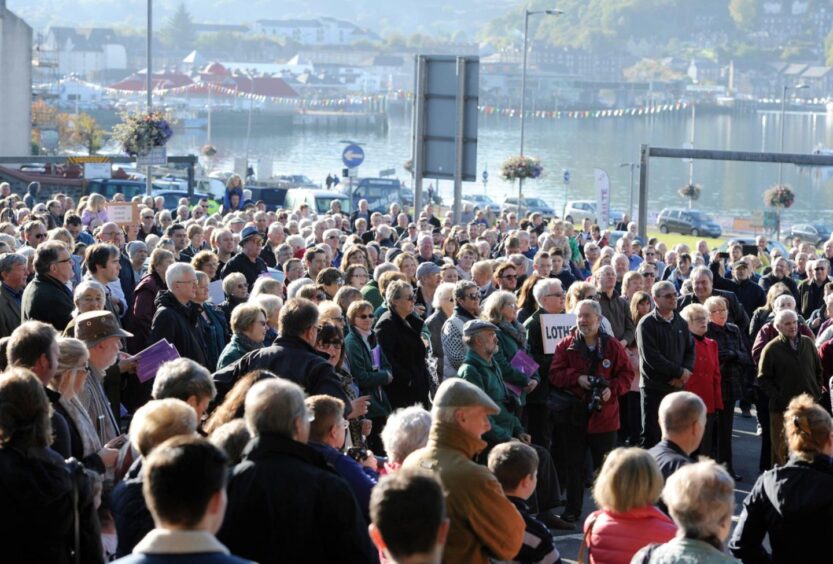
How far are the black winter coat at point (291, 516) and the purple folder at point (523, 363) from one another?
4.46m

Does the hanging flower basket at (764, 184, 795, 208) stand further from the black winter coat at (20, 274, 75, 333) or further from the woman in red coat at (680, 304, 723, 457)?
the black winter coat at (20, 274, 75, 333)

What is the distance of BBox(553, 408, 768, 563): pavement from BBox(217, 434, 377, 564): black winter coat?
3879 millimetres

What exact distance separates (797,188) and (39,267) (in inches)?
5266

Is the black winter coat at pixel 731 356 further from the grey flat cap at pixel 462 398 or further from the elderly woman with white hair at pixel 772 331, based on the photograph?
the grey flat cap at pixel 462 398

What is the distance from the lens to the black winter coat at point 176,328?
8656mm

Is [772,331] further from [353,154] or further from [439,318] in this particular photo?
[353,154]

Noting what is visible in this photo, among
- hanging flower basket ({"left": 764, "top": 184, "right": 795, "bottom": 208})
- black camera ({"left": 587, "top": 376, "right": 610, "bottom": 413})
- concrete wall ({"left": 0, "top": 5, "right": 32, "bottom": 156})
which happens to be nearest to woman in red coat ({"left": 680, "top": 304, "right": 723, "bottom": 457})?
black camera ({"left": 587, "top": 376, "right": 610, "bottom": 413})

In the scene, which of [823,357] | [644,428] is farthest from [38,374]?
[823,357]

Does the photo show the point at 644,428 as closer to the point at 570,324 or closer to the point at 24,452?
the point at 570,324

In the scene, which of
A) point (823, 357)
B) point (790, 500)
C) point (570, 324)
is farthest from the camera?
point (823, 357)

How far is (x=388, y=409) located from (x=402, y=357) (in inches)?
17.2

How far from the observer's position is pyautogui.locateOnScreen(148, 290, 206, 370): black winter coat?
866cm

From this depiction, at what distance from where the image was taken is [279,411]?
476 centimetres

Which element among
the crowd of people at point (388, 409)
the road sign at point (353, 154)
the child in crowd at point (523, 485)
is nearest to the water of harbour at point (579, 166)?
the road sign at point (353, 154)
